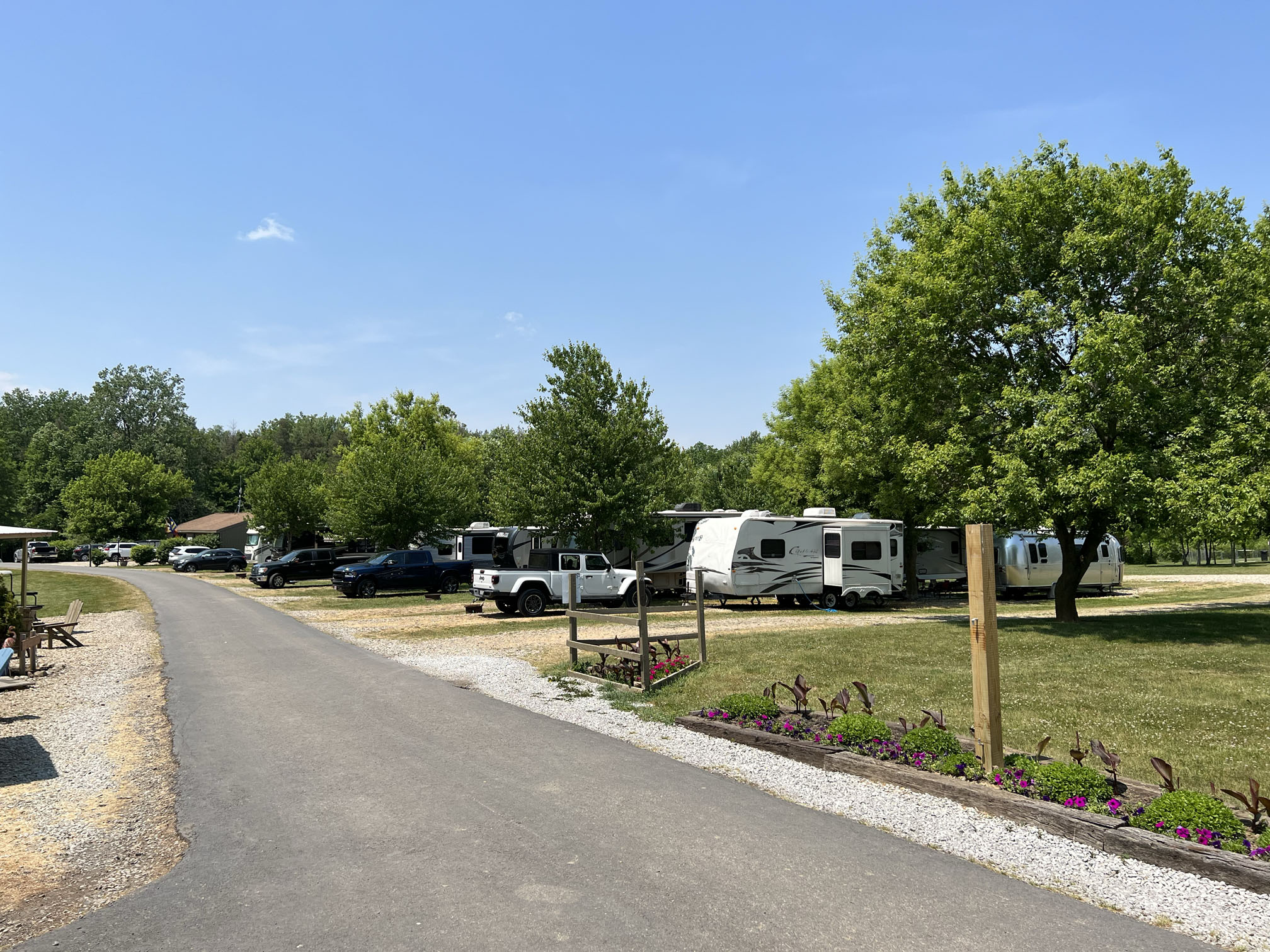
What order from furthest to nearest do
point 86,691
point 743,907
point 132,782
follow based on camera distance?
point 86,691, point 132,782, point 743,907

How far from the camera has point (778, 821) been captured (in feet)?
18.9

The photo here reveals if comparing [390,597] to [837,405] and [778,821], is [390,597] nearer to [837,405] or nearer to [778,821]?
[837,405]

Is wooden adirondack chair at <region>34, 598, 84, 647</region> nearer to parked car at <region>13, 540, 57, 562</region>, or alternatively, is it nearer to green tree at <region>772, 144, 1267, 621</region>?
green tree at <region>772, 144, 1267, 621</region>

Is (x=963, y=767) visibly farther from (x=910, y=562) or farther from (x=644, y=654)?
(x=910, y=562)

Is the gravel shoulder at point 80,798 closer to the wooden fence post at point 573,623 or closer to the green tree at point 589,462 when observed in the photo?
the wooden fence post at point 573,623

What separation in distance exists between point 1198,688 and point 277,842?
10701 mm

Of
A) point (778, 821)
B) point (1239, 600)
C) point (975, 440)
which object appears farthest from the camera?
point (1239, 600)

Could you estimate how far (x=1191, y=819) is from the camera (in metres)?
4.98

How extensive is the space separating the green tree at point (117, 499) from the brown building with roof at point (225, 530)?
412cm

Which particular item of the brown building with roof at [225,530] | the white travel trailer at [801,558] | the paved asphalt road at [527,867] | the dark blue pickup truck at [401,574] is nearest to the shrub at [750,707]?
the paved asphalt road at [527,867]

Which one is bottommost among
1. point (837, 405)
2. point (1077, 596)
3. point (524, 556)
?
point (1077, 596)

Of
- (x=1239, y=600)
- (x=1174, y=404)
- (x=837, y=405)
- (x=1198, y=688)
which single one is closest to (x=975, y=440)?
(x=1174, y=404)

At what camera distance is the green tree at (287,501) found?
4484 cm

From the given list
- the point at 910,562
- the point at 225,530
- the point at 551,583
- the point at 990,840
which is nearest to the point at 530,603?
the point at 551,583
